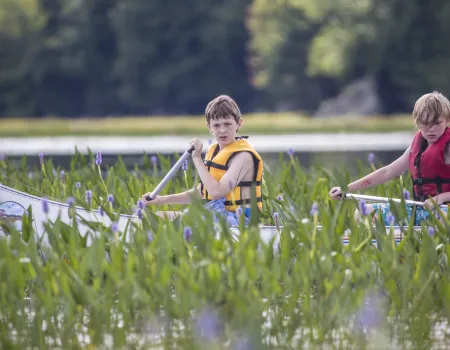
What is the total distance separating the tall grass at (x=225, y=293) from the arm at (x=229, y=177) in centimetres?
57

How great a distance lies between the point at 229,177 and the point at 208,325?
2073mm

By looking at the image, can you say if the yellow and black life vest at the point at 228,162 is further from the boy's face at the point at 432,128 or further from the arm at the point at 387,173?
the boy's face at the point at 432,128

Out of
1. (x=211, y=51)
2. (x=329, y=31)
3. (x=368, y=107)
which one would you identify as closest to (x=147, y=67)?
(x=211, y=51)

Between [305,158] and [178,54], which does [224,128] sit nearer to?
[305,158]

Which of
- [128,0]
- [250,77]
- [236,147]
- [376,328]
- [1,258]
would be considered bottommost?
[376,328]

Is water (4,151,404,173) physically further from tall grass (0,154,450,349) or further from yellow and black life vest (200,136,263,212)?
tall grass (0,154,450,349)

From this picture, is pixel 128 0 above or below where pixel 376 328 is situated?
above

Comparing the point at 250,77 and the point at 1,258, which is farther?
the point at 250,77

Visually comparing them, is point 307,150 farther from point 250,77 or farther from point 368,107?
point 250,77

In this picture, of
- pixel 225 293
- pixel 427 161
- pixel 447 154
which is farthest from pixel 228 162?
pixel 225 293

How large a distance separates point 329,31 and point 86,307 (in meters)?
45.0

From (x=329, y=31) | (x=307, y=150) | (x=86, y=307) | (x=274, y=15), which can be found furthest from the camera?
(x=274, y=15)

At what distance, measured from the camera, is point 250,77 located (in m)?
67.7

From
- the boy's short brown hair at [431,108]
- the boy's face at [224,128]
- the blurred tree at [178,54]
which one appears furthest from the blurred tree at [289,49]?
the boy's face at [224,128]
